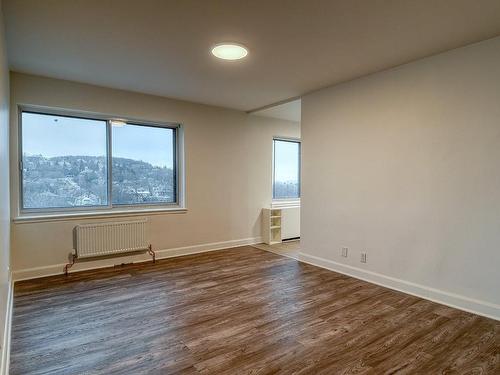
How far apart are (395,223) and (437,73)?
1642mm

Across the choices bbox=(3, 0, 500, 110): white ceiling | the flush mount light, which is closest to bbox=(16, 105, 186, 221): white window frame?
bbox=(3, 0, 500, 110): white ceiling

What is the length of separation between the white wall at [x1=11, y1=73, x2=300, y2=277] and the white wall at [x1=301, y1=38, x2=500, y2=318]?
1.74 m

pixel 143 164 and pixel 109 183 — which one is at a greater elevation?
pixel 143 164

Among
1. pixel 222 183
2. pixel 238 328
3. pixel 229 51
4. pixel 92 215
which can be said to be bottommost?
pixel 238 328

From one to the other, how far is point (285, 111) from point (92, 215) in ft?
12.0

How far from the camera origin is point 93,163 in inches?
174

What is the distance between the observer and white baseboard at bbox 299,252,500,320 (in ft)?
9.25

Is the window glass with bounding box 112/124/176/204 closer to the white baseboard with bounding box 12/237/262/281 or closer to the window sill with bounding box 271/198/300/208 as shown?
the white baseboard with bounding box 12/237/262/281

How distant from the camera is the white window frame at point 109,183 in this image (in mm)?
3883

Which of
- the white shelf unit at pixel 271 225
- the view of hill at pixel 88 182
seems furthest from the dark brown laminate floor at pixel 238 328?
Result: the white shelf unit at pixel 271 225

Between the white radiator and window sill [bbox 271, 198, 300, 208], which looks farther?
window sill [bbox 271, 198, 300, 208]

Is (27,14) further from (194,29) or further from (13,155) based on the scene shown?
(13,155)

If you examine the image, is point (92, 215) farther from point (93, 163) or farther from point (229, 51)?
point (229, 51)

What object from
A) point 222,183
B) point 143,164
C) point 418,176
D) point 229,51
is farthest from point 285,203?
point 229,51
